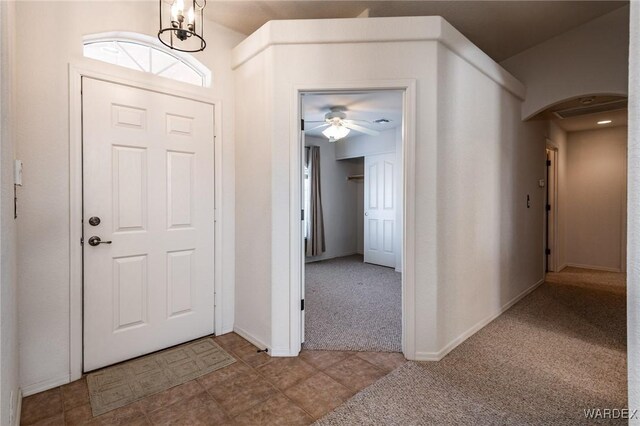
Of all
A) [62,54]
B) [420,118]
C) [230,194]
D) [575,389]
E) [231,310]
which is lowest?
[575,389]

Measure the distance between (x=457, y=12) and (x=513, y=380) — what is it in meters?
3.02

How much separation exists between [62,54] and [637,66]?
2789 mm

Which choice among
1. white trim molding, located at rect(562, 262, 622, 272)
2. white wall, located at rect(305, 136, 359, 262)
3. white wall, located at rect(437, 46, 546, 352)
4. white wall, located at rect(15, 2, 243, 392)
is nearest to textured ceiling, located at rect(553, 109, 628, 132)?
white wall, located at rect(437, 46, 546, 352)

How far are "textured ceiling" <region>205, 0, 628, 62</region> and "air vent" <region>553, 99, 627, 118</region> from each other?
109 cm

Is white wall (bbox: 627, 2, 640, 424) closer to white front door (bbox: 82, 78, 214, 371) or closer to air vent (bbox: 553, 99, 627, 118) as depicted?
white front door (bbox: 82, 78, 214, 371)

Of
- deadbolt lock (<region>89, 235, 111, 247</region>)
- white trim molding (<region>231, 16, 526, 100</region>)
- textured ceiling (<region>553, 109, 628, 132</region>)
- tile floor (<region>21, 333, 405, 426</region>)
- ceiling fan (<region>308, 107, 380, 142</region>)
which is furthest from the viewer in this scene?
textured ceiling (<region>553, 109, 628, 132</region>)

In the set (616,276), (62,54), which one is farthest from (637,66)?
(616,276)

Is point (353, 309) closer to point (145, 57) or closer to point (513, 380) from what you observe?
point (513, 380)

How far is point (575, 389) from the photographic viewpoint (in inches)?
75.0

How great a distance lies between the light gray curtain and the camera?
5.69 metres

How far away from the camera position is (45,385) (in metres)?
1.90

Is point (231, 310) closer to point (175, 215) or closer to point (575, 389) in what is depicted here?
point (175, 215)

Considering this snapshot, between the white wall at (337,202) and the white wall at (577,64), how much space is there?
3.32 meters

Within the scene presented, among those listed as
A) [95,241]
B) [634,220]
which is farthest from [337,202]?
[634,220]
